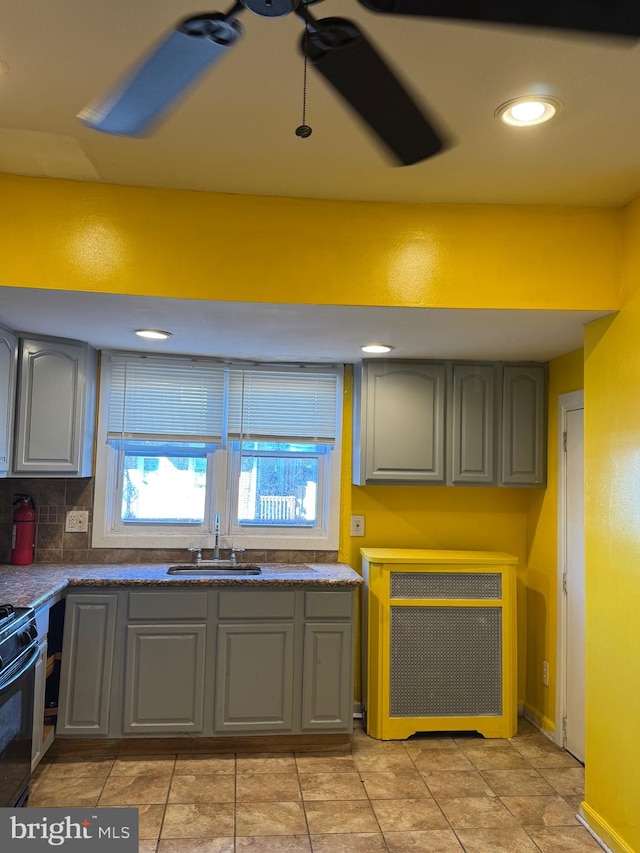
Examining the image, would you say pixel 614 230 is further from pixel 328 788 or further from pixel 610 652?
pixel 328 788

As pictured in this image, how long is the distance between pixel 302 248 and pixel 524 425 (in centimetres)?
191

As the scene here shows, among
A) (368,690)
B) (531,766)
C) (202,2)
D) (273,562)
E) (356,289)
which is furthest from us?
(273,562)

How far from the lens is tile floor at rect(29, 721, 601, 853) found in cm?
246

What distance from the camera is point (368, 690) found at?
11.4ft

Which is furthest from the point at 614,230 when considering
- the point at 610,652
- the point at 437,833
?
the point at 437,833

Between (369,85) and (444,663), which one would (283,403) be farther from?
(369,85)

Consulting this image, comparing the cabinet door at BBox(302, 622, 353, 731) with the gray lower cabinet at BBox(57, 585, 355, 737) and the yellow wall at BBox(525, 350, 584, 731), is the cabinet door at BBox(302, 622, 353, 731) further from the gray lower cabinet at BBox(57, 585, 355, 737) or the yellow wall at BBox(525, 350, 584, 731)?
the yellow wall at BBox(525, 350, 584, 731)

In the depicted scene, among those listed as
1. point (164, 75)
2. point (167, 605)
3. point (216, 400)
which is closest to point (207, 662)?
point (167, 605)

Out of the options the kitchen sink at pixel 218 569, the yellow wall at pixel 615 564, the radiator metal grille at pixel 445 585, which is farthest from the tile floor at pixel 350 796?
the kitchen sink at pixel 218 569

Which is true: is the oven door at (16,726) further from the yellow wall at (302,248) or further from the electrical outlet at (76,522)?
the yellow wall at (302,248)

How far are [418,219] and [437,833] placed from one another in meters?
2.45

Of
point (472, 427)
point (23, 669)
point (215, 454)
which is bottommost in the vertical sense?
point (23, 669)

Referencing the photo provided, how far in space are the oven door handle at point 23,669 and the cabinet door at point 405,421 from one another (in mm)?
1880

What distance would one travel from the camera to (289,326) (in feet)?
9.21
